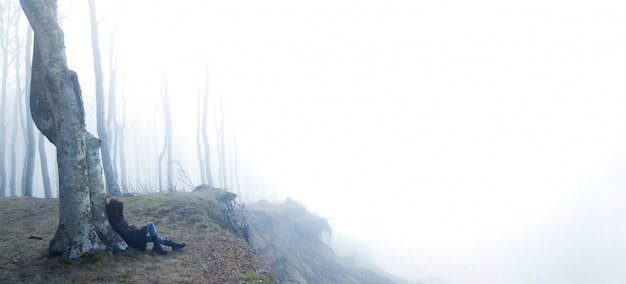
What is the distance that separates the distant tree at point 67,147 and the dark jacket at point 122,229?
43 centimetres

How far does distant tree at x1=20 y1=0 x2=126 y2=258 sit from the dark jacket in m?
0.43

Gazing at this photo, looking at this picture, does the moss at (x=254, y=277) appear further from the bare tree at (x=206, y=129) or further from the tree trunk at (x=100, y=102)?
the bare tree at (x=206, y=129)

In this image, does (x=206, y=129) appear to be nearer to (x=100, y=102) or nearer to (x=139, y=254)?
(x=100, y=102)

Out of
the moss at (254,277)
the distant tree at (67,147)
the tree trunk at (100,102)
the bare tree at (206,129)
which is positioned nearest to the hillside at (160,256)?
the moss at (254,277)

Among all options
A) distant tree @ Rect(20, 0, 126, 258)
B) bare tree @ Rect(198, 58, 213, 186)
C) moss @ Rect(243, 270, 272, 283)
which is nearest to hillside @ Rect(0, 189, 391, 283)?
moss @ Rect(243, 270, 272, 283)

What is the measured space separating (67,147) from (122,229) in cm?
243

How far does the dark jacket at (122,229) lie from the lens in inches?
415

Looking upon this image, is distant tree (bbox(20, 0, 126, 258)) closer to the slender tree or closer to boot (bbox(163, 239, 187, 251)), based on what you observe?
boot (bbox(163, 239, 187, 251))

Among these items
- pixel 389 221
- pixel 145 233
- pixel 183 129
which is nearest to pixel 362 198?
pixel 389 221

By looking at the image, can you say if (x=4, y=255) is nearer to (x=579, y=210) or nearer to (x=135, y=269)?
(x=135, y=269)

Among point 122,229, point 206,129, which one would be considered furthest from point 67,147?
point 206,129

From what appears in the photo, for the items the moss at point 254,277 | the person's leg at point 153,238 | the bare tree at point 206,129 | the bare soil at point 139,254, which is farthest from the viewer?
the bare tree at point 206,129

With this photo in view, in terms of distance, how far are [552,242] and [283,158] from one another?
259 feet

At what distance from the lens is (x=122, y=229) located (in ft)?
34.8
